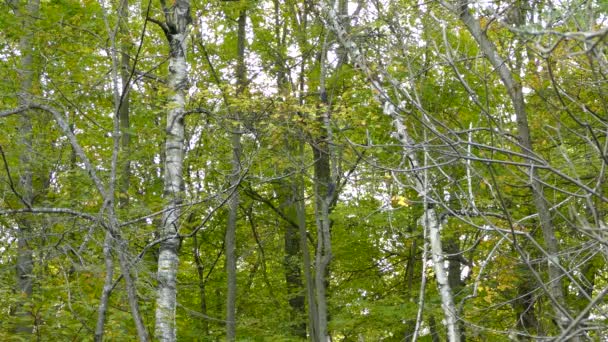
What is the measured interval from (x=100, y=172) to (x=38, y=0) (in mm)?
3479

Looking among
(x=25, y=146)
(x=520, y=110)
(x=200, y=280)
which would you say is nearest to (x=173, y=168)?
(x=25, y=146)

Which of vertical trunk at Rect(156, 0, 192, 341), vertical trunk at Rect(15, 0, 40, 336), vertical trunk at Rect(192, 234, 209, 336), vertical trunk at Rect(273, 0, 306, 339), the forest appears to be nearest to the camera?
vertical trunk at Rect(156, 0, 192, 341)

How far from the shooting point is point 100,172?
36.1ft

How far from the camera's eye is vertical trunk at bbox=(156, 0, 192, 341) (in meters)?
7.00

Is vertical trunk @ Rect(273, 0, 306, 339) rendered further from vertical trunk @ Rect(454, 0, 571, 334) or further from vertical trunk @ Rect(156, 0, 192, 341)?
vertical trunk @ Rect(454, 0, 571, 334)

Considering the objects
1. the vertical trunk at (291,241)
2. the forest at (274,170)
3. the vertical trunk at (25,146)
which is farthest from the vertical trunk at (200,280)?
the vertical trunk at (25,146)

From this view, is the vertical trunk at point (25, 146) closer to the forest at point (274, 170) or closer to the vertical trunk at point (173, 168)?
the forest at point (274, 170)

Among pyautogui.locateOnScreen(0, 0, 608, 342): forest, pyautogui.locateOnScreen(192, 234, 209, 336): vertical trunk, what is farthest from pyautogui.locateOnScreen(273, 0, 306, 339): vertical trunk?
pyautogui.locateOnScreen(192, 234, 209, 336): vertical trunk

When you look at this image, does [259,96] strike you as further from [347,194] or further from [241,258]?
[241,258]

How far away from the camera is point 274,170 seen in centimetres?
1052

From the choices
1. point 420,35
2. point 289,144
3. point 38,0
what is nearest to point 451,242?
point 289,144

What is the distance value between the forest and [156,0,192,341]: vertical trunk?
0.03 meters

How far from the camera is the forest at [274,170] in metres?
7.47

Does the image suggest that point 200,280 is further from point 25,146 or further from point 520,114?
point 520,114
